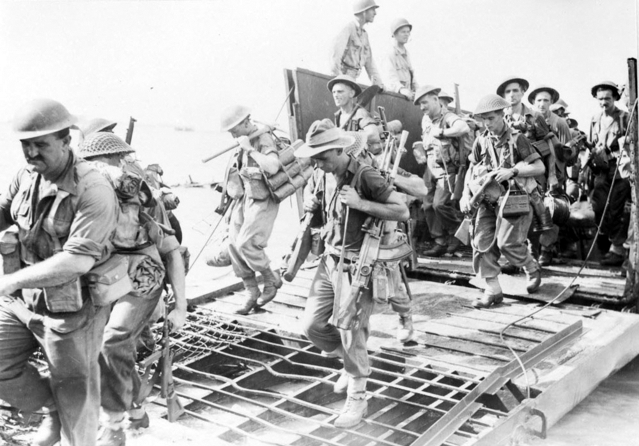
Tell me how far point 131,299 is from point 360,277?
1.46 metres

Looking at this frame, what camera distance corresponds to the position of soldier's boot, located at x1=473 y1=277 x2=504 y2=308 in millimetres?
6895

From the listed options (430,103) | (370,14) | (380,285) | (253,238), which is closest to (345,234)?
(380,285)

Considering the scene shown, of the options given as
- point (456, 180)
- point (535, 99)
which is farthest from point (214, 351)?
point (535, 99)

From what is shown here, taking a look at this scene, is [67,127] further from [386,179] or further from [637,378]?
[637,378]

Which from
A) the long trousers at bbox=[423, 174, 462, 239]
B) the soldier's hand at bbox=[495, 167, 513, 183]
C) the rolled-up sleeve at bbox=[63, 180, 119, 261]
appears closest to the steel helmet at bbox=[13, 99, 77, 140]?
the rolled-up sleeve at bbox=[63, 180, 119, 261]

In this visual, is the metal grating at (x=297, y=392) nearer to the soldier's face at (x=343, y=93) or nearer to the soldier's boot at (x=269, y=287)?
the soldier's boot at (x=269, y=287)

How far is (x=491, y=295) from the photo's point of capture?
6.89 meters

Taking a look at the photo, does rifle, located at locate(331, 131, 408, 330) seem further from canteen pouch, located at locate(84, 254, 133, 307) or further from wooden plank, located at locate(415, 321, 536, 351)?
wooden plank, located at locate(415, 321, 536, 351)

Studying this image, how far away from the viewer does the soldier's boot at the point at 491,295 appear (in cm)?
689

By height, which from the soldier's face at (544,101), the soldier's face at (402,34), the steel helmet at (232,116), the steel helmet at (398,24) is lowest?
the soldier's face at (544,101)

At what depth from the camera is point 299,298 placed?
7551mm

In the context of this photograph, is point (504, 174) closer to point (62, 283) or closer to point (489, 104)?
point (489, 104)

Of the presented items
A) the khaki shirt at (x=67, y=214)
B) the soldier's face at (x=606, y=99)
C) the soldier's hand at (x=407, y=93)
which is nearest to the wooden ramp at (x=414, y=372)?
the khaki shirt at (x=67, y=214)

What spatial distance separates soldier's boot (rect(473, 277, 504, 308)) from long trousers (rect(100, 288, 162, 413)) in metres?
3.79
